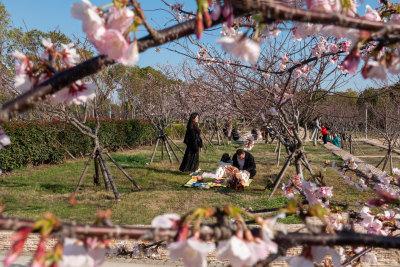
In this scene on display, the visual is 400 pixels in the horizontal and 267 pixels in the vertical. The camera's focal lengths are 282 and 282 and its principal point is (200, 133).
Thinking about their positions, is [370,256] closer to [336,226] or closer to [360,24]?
[336,226]

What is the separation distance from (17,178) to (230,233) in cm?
878

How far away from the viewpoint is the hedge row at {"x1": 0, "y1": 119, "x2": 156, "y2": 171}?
8.41 metres

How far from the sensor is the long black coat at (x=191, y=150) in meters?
8.82

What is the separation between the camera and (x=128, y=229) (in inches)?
23.0

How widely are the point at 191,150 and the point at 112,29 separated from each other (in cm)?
826

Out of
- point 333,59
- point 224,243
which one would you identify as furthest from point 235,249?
point 333,59

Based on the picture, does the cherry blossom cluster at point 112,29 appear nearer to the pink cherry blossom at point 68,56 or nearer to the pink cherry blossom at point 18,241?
the pink cherry blossom at point 68,56

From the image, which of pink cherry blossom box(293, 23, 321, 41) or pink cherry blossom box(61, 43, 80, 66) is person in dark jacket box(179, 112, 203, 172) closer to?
pink cherry blossom box(293, 23, 321, 41)

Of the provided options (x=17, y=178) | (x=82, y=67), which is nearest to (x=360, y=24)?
(x=82, y=67)

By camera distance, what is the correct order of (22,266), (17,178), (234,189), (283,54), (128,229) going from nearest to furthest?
1. (128,229)
2. (22,266)
3. (283,54)
4. (234,189)
5. (17,178)

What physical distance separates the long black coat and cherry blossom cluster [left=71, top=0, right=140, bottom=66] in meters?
8.09

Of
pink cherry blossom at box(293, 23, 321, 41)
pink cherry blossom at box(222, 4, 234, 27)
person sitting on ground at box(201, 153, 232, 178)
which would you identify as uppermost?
pink cherry blossom at box(293, 23, 321, 41)

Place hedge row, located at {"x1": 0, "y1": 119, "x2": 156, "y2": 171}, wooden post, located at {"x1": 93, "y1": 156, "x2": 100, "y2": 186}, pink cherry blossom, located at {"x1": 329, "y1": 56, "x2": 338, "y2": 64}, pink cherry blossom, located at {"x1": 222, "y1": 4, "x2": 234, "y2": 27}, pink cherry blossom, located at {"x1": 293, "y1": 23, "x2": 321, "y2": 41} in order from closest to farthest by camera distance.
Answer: pink cherry blossom, located at {"x1": 222, "y1": 4, "x2": 234, "y2": 27} → pink cherry blossom, located at {"x1": 293, "y1": 23, "x2": 321, "y2": 41} → pink cherry blossom, located at {"x1": 329, "y1": 56, "x2": 338, "y2": 64} → wooden post, located at {"x1": 93, "y1": 156, "x2": 100, "y2": 186} → hedge row, located at {"x1": 0, "y1": 119, "x2": 156, "y2": 171}

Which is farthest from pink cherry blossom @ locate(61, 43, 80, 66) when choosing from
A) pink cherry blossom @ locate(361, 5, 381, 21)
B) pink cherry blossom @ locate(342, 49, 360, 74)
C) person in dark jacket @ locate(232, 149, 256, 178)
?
person in dark jacket @ locate(232, 149, 256, 178)
